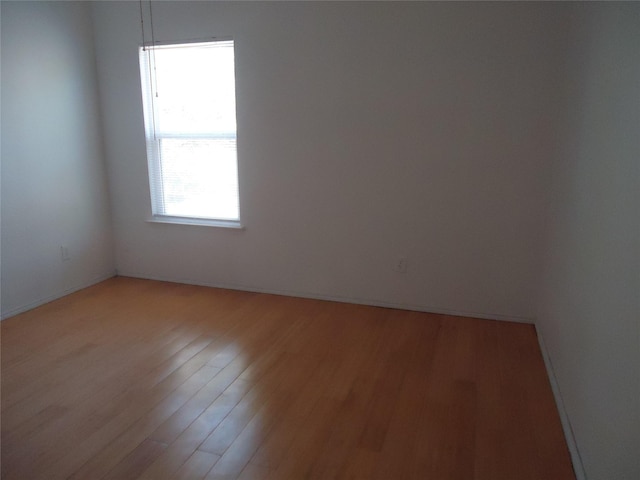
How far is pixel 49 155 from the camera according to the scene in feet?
11.7

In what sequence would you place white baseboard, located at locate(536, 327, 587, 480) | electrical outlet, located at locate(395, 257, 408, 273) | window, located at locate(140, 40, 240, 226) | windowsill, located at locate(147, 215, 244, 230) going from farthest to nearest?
windowsill, located at locate(147, 215, 244, 230), window, located at locate(140, 40, 240, 226), electrical outlet, located at locate(395, 257, 408, 273), white baseboard, located at locate(536, 327, 587, 480)

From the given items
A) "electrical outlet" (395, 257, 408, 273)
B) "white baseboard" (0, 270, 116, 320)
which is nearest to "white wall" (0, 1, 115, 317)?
"white baseboard" (0, 270, 116, 320)

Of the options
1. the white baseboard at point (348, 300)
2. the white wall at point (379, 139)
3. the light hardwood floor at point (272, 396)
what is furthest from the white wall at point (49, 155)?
the white baseboard at point (348, 300)

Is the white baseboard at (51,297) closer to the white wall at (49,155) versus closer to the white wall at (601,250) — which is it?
the white wall at (49,155)

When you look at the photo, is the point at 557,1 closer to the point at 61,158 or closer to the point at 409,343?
the point at 409,343

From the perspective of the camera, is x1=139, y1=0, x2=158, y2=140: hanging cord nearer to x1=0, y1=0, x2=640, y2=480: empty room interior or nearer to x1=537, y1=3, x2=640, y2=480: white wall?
→ x1=0, y1=0, x2=640, y2=480: empty room interior

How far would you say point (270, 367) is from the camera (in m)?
2.64

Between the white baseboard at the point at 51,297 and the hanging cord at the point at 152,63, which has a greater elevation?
the hanging cord at the point at 152,63

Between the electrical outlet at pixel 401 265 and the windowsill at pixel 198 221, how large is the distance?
1.42m

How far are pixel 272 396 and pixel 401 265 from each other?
1633 mm

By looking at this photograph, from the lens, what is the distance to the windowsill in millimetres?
3906

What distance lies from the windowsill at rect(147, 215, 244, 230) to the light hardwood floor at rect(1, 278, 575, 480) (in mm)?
782

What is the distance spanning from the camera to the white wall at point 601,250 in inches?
56.3


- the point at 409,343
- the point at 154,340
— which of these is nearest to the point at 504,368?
the point at 409,343
